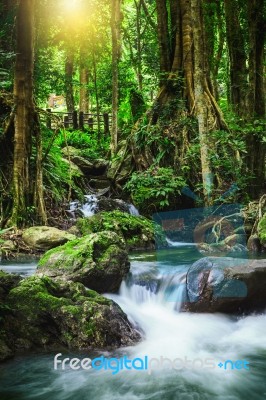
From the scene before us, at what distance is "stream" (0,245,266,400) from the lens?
377 centimetres

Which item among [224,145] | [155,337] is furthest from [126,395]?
[224,145]

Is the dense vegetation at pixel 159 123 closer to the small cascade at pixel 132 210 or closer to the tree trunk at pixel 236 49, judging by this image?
the tree trunk at pixel 236 49

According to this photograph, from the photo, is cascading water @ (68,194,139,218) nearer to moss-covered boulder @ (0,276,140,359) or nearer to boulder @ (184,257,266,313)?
boulder @ (184,257,266,313)

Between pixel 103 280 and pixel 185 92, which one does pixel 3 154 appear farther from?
pixel 185 92

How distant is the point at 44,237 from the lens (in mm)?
8602

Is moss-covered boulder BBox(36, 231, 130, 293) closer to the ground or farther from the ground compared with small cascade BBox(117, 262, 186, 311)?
farther from the ground

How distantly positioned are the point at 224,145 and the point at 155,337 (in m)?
7.04

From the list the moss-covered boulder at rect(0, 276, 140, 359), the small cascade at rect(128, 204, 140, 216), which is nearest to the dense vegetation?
the small cascade at rect(128, 204, 140, 216)

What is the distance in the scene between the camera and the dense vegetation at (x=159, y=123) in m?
9.80

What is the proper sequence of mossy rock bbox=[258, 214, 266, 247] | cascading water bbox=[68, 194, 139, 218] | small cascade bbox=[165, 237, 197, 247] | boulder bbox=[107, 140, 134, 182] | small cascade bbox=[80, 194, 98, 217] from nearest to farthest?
mossy rock bbox=[258, 214, 266, 247] → small cascade bbox=[165, 237, 197, 247] → cascading water bbox=[68, 194, 139, 218] → small cascade bbox=[80, 194, 98, 217] → boulder bbox=[107, 140, 134, 182]

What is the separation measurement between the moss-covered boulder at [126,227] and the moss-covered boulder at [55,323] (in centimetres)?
490

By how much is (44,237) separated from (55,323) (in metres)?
4.18

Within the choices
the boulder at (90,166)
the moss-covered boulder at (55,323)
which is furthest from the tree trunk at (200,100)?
the boulder at (90,166)

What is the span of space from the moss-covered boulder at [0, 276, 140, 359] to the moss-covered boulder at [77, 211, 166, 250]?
16.1 feet
